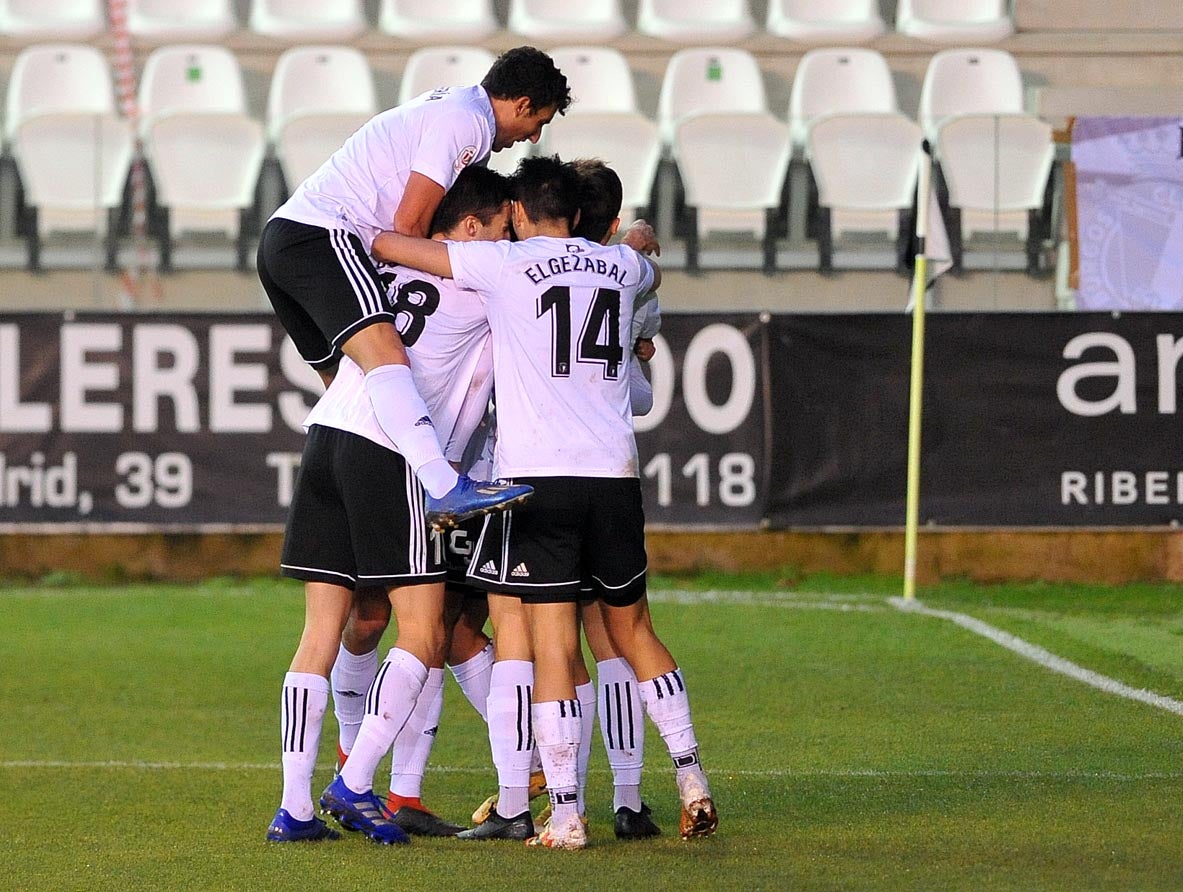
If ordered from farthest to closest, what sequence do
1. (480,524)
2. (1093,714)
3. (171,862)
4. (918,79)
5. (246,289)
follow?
(918,79), (246,289), (1093,714), (480,524), (171,862)

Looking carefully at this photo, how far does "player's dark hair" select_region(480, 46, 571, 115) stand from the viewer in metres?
5.25

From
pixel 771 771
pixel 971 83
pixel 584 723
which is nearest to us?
pixel 584 723

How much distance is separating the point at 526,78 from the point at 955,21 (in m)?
10.6

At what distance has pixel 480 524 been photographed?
511 cm

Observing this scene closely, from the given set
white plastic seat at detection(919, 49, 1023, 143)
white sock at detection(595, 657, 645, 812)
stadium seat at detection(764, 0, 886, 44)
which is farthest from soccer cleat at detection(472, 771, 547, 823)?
stadium seat at detection(764, 0, 886, 44)

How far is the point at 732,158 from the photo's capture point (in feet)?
41.7

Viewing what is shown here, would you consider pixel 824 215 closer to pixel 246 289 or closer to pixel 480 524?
pixel 246 289

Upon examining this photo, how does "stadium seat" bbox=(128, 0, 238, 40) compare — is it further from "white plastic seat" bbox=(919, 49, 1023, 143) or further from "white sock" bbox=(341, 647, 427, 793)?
"white sock" bbox=(341, 647, 427, 793)

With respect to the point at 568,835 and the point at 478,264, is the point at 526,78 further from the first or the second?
the point at 568,835

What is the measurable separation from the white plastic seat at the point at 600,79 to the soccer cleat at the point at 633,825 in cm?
977

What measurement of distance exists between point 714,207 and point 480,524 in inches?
291

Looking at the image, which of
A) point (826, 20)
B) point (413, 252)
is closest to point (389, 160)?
point (413, 252)

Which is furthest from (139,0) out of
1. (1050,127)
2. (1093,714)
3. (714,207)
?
(1093,714)

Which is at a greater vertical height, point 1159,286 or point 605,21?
point 605,21
